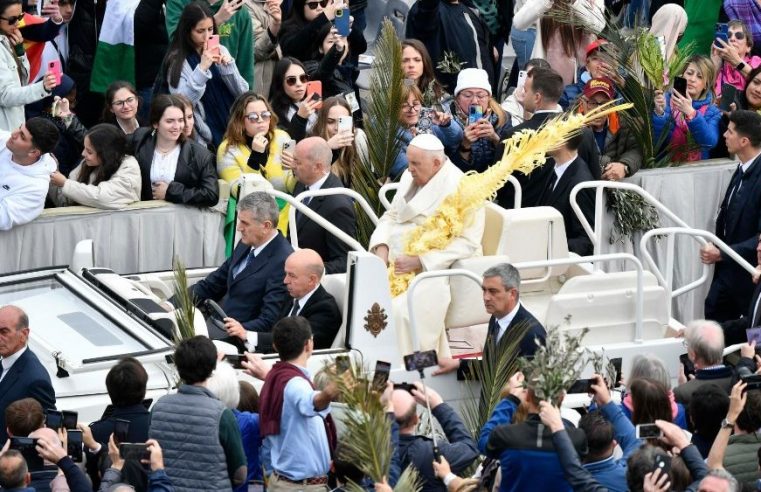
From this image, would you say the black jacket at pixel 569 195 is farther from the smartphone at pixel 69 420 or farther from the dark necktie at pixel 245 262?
the smartphone at pixel 69 420

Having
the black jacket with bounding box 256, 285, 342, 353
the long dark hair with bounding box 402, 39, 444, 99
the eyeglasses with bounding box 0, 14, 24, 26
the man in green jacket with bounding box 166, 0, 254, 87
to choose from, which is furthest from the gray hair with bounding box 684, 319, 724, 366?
the eyeglasses with bounding box 0, 14, 24, 26

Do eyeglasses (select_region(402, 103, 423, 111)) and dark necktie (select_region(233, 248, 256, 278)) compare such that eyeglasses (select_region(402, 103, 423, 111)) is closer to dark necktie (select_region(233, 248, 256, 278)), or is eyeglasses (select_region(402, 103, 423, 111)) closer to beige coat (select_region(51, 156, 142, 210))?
beige coat (select_region(51, 156, 142, 210))

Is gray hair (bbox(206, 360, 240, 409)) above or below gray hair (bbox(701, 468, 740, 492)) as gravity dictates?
above

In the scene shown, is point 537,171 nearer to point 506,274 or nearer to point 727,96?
point 727,96

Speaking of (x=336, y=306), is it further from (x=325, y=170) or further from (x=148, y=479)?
(x=148, y=479)

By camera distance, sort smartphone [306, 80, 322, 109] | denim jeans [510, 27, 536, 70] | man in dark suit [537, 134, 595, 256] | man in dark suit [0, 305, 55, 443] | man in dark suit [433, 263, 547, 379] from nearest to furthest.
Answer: man in dark suit [0, 305, 55, 443] → man in dark suit [433, 263, 547, 379] → man in dark suit [537, 134, 595, 256] → smartphone [306, 80, 322, 109] → denim jeans [510, 27, 536, 70]

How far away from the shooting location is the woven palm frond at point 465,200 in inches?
539

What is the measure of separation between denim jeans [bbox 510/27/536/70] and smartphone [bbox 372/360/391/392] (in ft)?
28.2

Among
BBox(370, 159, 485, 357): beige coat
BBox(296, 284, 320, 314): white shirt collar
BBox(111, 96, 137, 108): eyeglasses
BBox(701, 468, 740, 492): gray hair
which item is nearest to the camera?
BBox(701, 468, 740, 492): gray hair

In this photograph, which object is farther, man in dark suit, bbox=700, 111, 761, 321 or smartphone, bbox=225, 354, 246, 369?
man in dark suit, bbox=700, 111, 761, 321

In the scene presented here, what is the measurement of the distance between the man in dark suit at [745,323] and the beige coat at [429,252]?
1.94 metres

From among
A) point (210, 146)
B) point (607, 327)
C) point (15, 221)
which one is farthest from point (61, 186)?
point (607, 327)

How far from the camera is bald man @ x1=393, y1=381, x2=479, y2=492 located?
34.8 ft

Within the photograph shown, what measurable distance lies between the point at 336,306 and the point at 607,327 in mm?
1943
